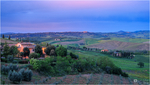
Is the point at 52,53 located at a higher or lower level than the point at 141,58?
higher

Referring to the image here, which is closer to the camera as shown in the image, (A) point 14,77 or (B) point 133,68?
(A) point 14,77

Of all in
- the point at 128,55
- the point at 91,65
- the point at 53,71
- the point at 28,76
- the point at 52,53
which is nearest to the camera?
the point at 28,76

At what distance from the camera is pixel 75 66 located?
32.5m

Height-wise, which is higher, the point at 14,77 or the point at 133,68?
the point at 14,77

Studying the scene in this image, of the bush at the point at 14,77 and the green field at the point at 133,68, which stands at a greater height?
the bush at the point at 14,77

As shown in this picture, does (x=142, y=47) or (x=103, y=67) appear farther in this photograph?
(x=142, y=47)

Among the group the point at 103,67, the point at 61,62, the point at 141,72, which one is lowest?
the point at 141,72

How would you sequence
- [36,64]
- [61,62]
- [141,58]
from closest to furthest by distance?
1. [36,64]
2. [61,62]
3. [141,58]

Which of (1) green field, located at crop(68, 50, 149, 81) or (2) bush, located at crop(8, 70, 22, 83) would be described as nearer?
(2) bush, located at crop(8, 70, 22, 83)

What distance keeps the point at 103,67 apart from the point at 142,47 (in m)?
83.5

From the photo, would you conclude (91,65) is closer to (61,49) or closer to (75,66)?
(75,66)

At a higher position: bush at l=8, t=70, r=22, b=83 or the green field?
bush at l=8, t=70, r=22, b=83

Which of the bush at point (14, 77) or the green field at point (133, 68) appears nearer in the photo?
the bush at point (14, 77)

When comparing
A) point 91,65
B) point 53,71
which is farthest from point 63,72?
point 91,65
